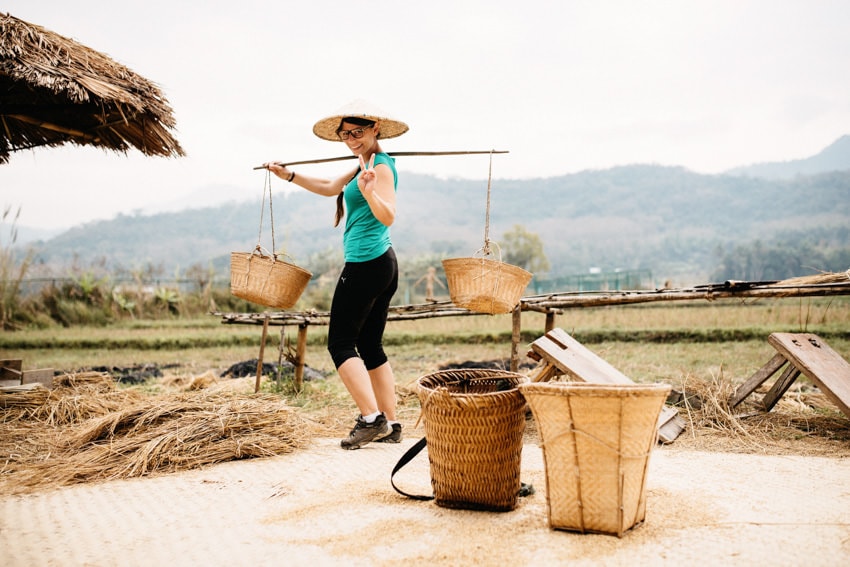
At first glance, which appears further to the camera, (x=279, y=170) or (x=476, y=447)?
(x=279, y=170)

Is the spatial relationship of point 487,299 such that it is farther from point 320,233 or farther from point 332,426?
point 320,233

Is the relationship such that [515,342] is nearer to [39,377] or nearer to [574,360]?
[574,360]

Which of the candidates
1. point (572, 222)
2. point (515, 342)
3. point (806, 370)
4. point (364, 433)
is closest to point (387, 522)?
point (364, 433)

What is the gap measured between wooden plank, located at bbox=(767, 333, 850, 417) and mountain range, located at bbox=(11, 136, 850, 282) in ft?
251

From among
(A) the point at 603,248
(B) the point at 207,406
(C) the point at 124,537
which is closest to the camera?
(C) the point at 124,537

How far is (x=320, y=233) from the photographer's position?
112 m

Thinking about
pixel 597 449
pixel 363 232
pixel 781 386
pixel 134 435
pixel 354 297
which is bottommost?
pixel 134 435

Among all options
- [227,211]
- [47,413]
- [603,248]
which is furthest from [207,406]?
[227,211]

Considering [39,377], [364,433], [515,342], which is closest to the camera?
[364,433]

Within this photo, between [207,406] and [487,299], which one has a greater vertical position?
[487,299]

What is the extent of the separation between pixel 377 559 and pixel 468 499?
609 mm

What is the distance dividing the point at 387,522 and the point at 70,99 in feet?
13.1

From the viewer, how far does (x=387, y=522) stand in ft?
Answer: 8.38

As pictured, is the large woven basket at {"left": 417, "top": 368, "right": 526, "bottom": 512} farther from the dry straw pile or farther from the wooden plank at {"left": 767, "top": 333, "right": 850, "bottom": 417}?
the wooden plank at {"left": 767, "top": 333, "right": 850, "bottom": 417}
